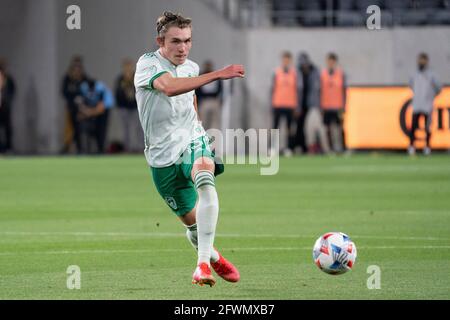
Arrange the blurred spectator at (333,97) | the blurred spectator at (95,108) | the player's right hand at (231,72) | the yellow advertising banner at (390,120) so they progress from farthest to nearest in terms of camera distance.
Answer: the blurred spectator at (95,108) → the blurred spectator at (333,97) → the yellow advertising banner at (390,120) → the player's right hand at (231,72)

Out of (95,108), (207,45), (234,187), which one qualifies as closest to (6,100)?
(95,108)

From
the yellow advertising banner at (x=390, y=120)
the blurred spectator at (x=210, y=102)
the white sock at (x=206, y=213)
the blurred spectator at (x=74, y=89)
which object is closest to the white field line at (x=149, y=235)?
the white sock at (x=206, y=213)

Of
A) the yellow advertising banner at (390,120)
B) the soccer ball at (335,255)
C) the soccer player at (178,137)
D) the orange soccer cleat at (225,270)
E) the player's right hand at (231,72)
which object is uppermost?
the player's right hand at (231,72)

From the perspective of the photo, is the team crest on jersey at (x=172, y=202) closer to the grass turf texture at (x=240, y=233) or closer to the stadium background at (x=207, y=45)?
the grass turf texture at (x=240, y=233)

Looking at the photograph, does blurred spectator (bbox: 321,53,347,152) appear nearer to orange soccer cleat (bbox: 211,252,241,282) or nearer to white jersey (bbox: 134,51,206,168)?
white jersey (bbox: 134,51,206,168)

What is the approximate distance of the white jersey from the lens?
9680mm

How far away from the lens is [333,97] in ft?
101

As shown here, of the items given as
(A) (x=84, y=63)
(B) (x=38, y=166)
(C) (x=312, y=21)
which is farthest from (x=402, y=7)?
(B) (x=38, y=166)

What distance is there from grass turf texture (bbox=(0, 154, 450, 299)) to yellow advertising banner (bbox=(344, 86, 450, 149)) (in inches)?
199

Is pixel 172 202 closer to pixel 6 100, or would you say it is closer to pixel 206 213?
pixel 206 213

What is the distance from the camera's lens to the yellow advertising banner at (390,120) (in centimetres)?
2912

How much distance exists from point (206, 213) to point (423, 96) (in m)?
19.9

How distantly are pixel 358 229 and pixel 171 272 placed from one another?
12.7 ft

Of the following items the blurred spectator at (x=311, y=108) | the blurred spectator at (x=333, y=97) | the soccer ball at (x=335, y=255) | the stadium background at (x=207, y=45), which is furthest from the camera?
the stadium background at (x=207, y=45)
